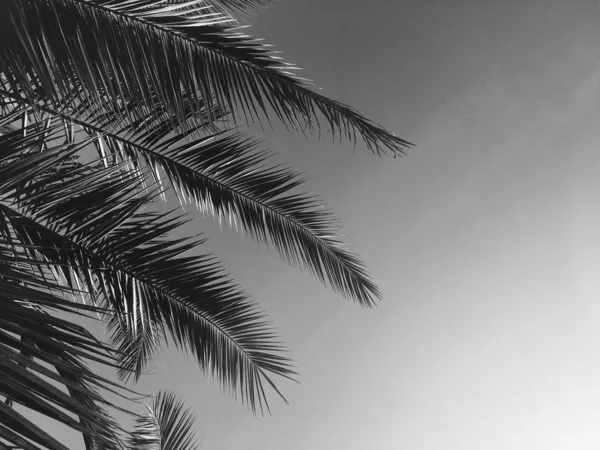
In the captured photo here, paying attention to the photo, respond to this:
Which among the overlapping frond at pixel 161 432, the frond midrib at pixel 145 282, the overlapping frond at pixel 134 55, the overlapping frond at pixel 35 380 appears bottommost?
the overlapping frond at pixel 161 432

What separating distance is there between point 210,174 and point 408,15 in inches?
232

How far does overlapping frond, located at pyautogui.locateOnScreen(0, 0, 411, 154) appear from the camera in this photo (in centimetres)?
146

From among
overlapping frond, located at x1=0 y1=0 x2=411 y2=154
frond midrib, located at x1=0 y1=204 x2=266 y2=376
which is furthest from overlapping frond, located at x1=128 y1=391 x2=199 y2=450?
overlapping frond, located at x1=0 y1=0 x2=411 y2=154

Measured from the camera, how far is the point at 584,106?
24.8 ft

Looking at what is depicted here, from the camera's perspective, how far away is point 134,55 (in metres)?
1.65

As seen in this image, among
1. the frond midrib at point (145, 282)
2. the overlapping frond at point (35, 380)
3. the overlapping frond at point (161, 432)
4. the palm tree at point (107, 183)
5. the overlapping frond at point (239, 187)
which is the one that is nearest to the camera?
the overlapping frond at point (35, 380)

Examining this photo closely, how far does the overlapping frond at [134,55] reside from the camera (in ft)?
4.80

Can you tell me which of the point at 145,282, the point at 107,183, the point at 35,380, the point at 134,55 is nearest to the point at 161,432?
the point at 145,282

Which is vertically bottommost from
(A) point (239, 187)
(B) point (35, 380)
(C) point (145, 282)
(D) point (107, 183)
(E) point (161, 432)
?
(E) point (161, 432)

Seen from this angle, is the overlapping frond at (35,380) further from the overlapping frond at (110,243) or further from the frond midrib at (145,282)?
the frond midrib at (145,282)

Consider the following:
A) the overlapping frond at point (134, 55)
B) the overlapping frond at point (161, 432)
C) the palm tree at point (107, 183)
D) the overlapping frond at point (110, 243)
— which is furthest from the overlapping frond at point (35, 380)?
the overlapping frond at point (161, 432)

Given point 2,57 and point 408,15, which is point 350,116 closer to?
point 2,57

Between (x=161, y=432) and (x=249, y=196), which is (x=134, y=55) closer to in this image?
(x=249, y=196)

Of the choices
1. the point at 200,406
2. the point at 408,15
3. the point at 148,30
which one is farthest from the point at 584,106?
the point at 148,30
